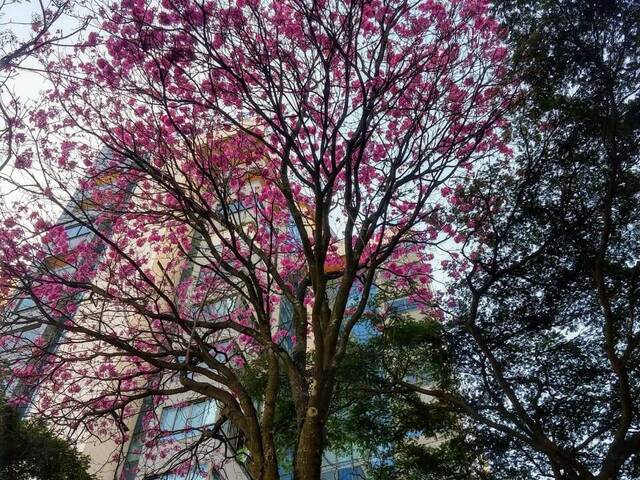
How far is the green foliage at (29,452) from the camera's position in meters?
6.94

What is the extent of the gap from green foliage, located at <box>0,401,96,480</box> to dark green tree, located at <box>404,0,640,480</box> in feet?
20.8

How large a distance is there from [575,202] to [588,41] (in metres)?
2.18

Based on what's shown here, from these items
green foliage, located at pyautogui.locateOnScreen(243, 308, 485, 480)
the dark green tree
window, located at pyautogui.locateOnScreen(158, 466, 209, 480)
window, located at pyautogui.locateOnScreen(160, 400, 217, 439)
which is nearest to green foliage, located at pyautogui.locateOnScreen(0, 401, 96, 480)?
window, located at pyautogui.locateOnScreen(158, 466, 209, 480)

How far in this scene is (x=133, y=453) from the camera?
10.9 m

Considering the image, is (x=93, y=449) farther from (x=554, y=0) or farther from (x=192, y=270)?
(x=554, y=0)

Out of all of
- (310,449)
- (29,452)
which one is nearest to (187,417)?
(29,452)

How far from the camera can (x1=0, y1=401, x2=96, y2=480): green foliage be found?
6.94 metres

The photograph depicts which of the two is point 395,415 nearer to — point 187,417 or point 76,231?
point 187,417

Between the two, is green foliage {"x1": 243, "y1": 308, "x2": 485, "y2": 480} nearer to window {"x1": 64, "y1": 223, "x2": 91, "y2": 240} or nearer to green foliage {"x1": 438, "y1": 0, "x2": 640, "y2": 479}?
green foliage {"x1": 438, "y1": 0, "x2": 640, "y2": 479}

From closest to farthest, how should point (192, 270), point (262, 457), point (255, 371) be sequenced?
point (262, 457), point (255, 371), point (192, 270)

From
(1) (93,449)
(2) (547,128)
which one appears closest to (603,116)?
(2) (547,128)

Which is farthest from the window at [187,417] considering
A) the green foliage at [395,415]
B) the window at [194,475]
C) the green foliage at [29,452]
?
the green foliage at [395,415]

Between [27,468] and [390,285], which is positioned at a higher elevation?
[390,285]

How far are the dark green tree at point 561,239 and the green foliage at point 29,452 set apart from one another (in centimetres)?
633
